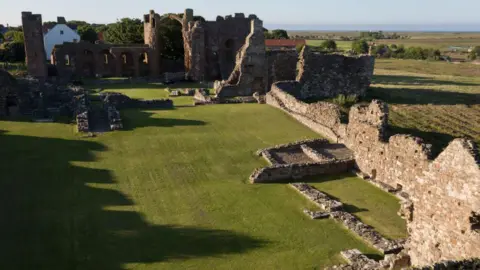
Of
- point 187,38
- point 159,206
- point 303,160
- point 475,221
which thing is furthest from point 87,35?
point 475,221

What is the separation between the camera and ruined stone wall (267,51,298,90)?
39.4 metres

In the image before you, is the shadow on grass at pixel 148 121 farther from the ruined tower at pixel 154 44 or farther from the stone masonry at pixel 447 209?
the ruined tower at pixel 154 44

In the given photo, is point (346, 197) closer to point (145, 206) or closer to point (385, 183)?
point (385, 183)

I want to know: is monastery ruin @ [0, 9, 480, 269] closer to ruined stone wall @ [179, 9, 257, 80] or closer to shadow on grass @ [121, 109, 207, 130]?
ruined stone wall @ [179, 9, 257, 80]

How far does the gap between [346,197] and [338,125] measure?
24.3 feet

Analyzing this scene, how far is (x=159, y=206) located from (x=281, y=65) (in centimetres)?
2702

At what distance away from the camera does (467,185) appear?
8.95 metres

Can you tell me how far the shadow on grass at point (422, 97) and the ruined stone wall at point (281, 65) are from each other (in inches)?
285

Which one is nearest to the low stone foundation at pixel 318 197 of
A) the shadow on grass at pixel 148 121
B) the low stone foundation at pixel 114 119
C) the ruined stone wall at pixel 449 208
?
the ruined stone wall at pixel 449 208

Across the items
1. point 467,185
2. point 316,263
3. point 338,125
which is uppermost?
point 467,185

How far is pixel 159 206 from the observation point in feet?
50.4

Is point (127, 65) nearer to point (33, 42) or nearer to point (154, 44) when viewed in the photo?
point (154, 44)

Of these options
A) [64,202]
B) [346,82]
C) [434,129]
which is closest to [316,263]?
[64,202]

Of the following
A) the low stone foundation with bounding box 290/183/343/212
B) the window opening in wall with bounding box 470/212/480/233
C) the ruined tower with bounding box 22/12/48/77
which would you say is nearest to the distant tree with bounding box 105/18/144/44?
the ruined tower with bounding box 22/12/48/77
